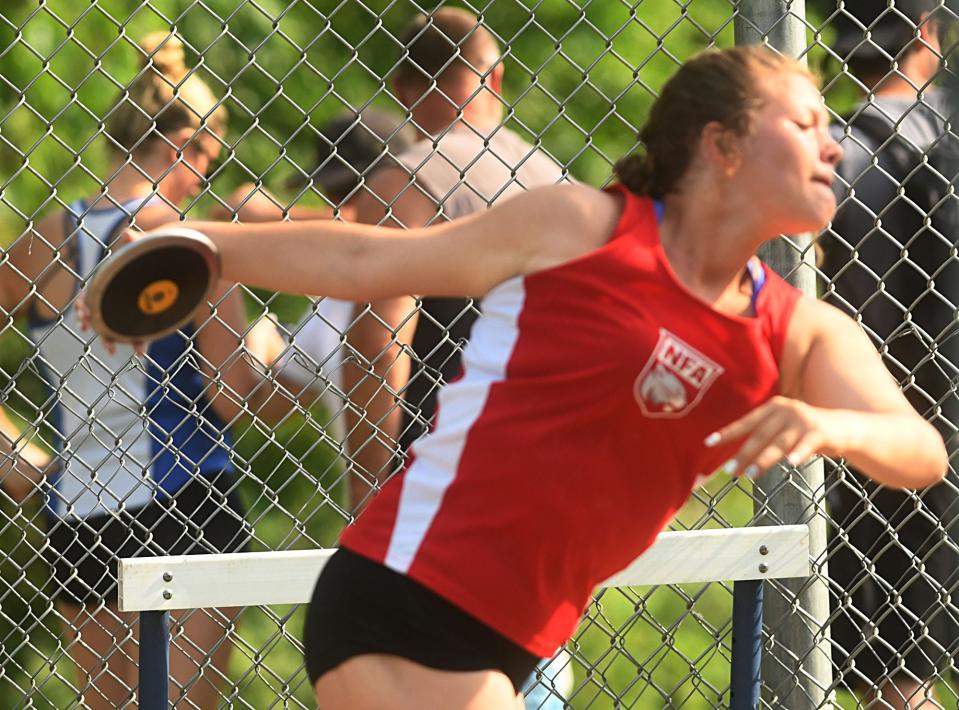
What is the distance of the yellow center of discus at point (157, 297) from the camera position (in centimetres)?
200

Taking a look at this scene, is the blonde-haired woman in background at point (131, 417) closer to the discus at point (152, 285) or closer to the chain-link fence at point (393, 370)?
the chain-link fence at point (393, 370)

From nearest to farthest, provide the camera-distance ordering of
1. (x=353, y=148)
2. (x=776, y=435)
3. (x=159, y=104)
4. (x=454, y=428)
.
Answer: (x=776, y=435)
(x=454, y=428)
(x=159, y=104)
(x=353, y=148)

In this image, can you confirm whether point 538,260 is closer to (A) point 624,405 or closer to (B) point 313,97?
(A) point 624,405

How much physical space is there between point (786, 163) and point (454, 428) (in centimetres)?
63

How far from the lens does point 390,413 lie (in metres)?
3.23

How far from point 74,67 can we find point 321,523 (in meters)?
1.93

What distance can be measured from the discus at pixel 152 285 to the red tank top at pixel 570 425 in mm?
427

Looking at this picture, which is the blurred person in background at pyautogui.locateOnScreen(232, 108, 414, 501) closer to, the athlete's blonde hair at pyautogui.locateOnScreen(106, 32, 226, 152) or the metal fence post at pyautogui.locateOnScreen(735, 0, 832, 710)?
the athlete's blonde hair at pyautogui.locateOnScreen(106, 32, 226, 152)

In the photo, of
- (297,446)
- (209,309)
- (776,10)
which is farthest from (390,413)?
(297,446)

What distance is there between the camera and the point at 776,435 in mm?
1724

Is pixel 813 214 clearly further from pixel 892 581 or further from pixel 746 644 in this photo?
pixel 892 581

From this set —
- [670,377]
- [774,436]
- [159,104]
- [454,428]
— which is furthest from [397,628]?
[159,104]

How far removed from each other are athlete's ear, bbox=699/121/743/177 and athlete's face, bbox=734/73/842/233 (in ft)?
0.03

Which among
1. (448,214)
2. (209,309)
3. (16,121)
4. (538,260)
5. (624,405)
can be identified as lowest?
(16,121)
